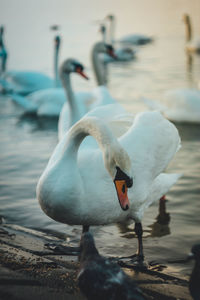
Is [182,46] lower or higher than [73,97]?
lower

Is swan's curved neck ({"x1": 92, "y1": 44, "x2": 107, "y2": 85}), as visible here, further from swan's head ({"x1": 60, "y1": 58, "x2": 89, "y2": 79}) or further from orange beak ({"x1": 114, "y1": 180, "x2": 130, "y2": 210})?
orange beak ({"x1": 114, "y1": 180, "x2": 130, "y2": 210})

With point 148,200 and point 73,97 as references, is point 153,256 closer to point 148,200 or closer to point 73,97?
point 148,200

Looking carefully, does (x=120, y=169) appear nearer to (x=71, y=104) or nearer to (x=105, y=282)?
(x=105, y=282)

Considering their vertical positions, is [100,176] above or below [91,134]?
below

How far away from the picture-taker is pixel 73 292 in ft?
11.4

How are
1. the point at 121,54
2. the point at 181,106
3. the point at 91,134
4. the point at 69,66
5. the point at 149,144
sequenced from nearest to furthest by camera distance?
the point at 91,134
the point at 149,144
the point at 69,66
the point at 181,106
the point at 121,54

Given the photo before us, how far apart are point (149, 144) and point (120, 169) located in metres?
1.15

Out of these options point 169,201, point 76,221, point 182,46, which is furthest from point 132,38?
point 76,221

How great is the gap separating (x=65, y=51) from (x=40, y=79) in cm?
808

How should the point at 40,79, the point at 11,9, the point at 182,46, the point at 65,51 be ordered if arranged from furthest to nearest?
the point at 11,9
the point at 182,46
the point at 65,51
the point at 40,79

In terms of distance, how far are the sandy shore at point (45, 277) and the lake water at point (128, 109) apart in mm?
422

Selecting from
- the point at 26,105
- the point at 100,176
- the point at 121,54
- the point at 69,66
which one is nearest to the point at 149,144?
the point at 100,176

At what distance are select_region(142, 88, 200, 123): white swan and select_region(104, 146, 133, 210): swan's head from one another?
5.53 metres

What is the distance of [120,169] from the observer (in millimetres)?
3564
